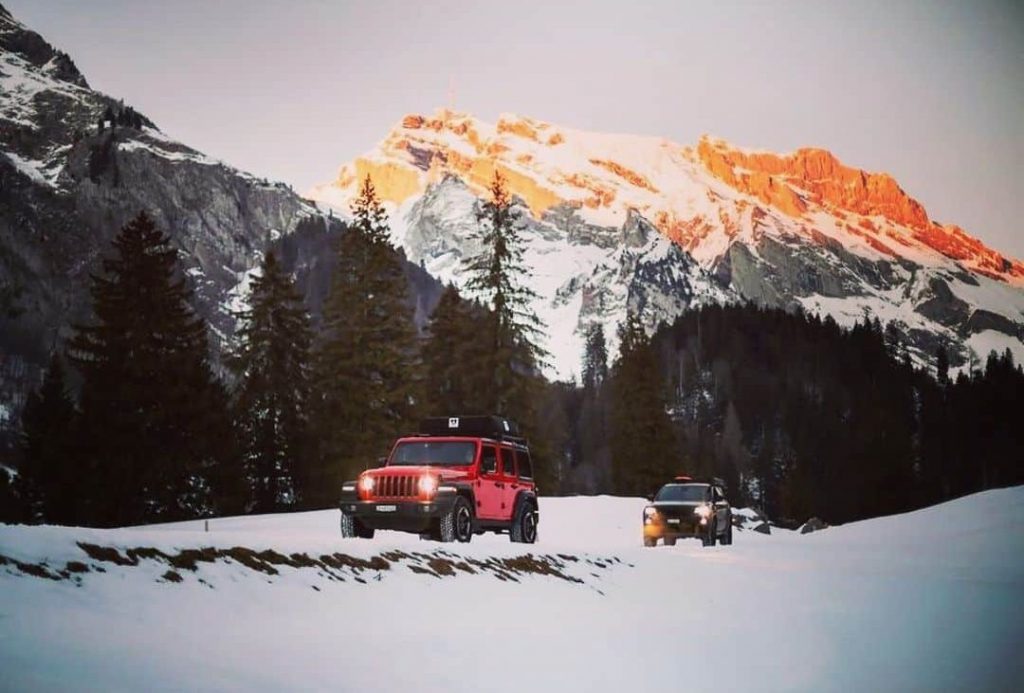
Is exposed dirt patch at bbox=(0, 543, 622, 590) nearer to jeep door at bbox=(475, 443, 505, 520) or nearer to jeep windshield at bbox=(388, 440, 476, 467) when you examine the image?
jeep door at bbox=(475, 443, 505, 520)

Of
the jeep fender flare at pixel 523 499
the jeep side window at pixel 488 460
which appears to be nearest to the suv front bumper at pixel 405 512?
the jeep side window at pixel 488 460

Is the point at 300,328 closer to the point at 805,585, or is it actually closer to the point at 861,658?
the point at 805,585

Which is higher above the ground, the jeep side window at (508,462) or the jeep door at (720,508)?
the jeep side window at (508,462)

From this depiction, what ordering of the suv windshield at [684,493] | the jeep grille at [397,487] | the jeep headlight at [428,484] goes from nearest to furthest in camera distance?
the jeep headlight at [428,484] → the jeep grille at [397,487] → the suv windshield at [684,493]

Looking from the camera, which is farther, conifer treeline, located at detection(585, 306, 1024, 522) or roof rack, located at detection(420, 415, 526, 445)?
conifer treeline, located at detection(585, 306, 1024, 522)

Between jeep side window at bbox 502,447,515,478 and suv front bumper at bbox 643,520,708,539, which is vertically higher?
jeep side window at bbox 502,447,515,478

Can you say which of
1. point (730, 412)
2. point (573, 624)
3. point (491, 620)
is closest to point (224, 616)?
point (491, 620)

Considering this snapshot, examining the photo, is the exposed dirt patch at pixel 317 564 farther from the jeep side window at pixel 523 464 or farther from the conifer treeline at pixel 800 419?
the conifer treeline at pixel 800 419

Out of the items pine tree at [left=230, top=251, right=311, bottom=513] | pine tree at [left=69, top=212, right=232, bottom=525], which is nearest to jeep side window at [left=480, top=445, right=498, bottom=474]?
pine tree at [left=69, top=212, right=232, bottom=525]

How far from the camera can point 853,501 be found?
377 ft

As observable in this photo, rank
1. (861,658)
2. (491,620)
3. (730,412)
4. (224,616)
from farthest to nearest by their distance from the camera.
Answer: (730,412) → (861,658) → (491,620) → (224,616)

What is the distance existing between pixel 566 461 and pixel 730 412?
1063 inches

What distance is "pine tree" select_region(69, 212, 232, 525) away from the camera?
3853 centimetres

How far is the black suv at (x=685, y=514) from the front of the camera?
31.4 m
